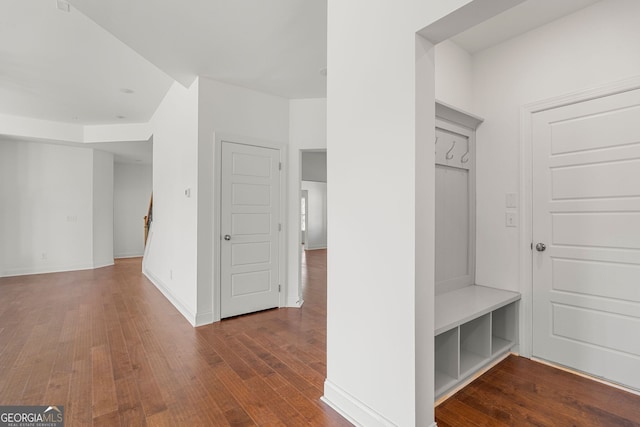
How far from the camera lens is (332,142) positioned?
6.53 ft

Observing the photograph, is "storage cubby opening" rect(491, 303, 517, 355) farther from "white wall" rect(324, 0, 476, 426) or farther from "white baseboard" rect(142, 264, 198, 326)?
"white baseboard" rect(142, 264, 198, 326)

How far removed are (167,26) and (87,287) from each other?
4.62 metres

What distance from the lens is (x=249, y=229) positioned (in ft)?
12.3

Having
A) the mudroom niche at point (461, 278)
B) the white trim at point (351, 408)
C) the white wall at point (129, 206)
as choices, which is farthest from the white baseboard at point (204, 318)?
the white wall at point (129, 206)

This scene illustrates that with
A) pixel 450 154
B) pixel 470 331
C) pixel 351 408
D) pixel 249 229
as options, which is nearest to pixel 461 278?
pixel 470 331

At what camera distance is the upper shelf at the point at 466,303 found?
1.99 meters

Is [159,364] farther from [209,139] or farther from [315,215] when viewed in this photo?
[315,215]

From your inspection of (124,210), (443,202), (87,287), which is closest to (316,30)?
(443,202)

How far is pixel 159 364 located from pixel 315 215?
831 cm

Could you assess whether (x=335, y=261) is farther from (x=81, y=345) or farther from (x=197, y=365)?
(x=81, y=345)

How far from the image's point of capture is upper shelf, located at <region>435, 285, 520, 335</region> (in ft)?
6.51

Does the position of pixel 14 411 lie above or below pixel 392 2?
below

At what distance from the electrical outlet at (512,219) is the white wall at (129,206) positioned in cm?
902

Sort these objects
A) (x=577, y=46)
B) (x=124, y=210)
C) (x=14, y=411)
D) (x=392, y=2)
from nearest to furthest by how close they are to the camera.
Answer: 1. (x=392, y=2)
2. (x=14, y=411)
3. (x=577, y=46)
4. (x=124, y=210)
